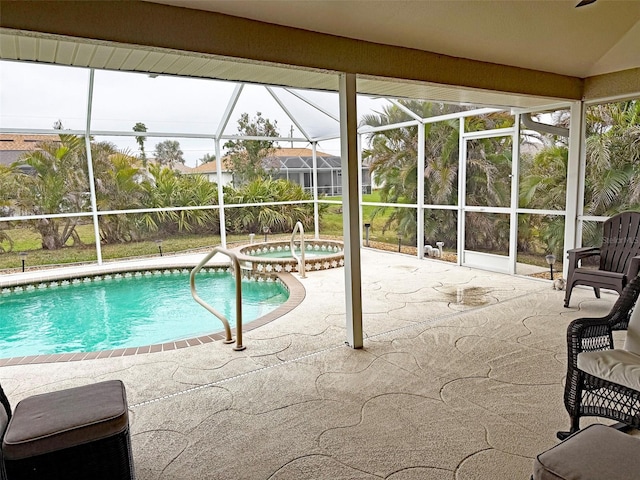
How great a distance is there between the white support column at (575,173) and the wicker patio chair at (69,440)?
613cm

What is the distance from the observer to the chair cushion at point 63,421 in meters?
1.92

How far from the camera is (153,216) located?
11.0 meters

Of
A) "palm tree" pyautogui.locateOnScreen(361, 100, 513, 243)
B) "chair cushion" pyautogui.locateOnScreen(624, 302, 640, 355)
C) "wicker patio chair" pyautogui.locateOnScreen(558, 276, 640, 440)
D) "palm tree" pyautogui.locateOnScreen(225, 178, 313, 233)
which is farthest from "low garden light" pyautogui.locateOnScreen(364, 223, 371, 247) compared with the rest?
"chair cushion" pyautogui.locateOnScreen(624, 302, 640, 355)

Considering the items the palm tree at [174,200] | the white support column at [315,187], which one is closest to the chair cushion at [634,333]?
the white support column at [315,187]

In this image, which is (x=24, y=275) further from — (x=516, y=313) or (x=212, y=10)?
(x=516, y=313)

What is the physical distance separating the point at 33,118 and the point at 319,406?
27.9 feet

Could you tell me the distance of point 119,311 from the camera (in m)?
7.36

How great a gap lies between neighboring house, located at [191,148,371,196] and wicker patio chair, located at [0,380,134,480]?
9.50m

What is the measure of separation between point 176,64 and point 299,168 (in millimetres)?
8399

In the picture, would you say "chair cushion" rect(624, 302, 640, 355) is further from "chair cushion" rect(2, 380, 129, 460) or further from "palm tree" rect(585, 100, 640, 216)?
"palm tree" rect(585, 100, 640, 216)

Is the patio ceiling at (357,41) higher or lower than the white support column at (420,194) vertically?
higher

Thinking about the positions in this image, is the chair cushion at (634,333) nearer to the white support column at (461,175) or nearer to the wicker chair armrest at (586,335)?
the wicker chair armrest at (586,335)

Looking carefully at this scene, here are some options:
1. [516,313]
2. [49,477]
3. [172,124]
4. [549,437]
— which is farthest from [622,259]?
[172,124]

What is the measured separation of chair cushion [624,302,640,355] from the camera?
8.82 ft
